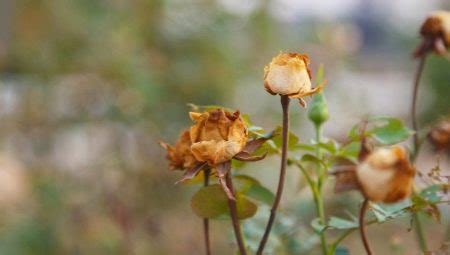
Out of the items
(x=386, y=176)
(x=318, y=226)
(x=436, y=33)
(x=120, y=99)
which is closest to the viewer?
(x=386, y=176)

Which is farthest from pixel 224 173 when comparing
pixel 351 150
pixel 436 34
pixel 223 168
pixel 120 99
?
pixel 120 99

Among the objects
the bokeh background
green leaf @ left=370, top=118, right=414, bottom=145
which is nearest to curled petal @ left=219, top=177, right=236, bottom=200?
green leaf @ left=370, top=118, right=414, bottom=145

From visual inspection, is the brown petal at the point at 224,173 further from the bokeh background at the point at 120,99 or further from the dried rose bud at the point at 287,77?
the bokeh background at the point at 120,99

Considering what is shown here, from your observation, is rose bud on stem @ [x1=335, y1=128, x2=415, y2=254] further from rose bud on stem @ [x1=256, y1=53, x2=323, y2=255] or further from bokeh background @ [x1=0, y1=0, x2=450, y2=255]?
bokeh background @ [x1=0, y1=0, x2=450, y2=255]

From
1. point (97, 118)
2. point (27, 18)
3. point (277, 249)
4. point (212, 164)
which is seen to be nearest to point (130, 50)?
point (97, 118)

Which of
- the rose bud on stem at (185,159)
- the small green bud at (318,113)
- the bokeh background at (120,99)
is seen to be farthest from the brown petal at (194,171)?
the bokeh background at (120,99)

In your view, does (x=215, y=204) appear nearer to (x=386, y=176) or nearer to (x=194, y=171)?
(x=194, y=171)
